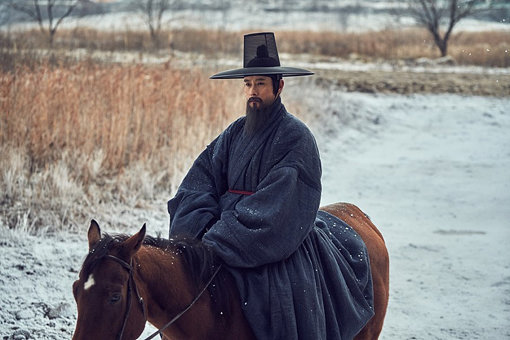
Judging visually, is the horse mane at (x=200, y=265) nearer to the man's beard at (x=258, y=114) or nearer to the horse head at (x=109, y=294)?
the horse head at (x=109, y=294)

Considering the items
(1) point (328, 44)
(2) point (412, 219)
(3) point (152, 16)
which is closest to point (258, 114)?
(2) point (412, 219)

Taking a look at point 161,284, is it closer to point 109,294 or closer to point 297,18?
point 109,294

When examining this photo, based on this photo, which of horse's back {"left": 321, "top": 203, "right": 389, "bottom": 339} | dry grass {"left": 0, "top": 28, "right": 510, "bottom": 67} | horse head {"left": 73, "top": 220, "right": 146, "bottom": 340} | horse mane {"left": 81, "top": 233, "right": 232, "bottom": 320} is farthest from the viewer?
dry grass {"left": 0, "top": 28, "right": 510, "bottom": 67}

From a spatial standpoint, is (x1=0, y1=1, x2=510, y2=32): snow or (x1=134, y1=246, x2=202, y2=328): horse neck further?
(x1=0, y1=1, x2=510, y2=32): snow

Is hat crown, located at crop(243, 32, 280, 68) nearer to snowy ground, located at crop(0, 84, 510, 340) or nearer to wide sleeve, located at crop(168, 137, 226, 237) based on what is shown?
wide sleeve, located at crop(168, 137, 226, 237)

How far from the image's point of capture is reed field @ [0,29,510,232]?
Answer: 5.79m

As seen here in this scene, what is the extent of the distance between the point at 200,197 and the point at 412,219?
524 centimetres

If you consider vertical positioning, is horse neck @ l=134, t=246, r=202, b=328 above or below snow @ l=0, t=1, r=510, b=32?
below

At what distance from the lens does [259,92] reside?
2752 millimetres

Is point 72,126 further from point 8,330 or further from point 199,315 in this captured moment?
point 199,315

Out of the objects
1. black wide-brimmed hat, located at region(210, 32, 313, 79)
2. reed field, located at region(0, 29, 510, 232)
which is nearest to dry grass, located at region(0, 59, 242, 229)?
reed field, located at region(0, 29, 510, 232)

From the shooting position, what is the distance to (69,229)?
17.7 feet

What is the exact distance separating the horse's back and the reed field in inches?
114

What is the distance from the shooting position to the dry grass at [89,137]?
580 centimetres
